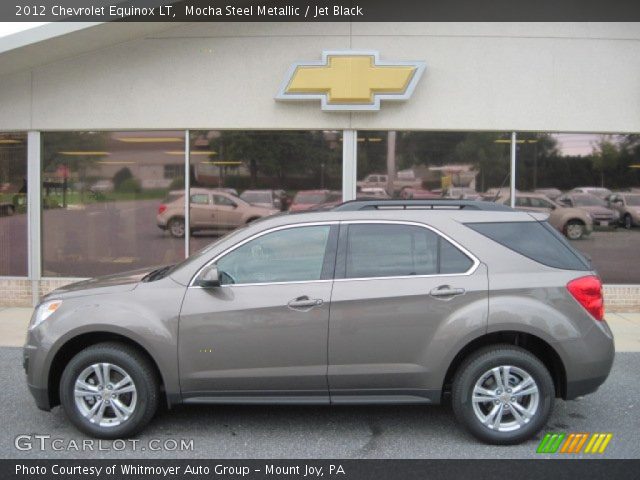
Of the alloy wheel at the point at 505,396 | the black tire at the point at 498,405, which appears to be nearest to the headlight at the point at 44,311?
the black tire at the point at 498,405

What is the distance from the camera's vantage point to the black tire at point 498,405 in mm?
4879

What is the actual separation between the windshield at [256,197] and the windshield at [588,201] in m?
4.59

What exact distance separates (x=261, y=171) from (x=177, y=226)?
1529mm

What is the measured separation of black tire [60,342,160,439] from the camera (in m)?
4.93

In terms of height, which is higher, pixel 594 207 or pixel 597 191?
pixel 597 191

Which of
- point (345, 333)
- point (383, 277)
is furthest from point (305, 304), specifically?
point (383, 277)

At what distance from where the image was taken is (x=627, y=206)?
33.5 ft

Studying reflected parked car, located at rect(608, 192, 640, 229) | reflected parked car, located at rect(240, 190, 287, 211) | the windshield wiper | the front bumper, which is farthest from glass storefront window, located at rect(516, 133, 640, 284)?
the front bumper

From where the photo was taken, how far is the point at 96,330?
493cm

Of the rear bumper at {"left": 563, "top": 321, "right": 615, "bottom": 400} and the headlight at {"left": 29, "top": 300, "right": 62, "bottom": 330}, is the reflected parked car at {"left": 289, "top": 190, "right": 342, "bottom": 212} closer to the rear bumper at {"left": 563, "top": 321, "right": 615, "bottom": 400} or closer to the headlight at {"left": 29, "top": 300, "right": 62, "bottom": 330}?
the headlight at {"left": 29, "top": 300, "right": 62, "bottom": 330}

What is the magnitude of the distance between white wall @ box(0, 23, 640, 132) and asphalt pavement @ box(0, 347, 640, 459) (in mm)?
5024

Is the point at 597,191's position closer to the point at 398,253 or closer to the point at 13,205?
the point at 398,253

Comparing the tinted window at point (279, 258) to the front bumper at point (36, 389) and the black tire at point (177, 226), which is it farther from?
the black tire at point (177, 226)
